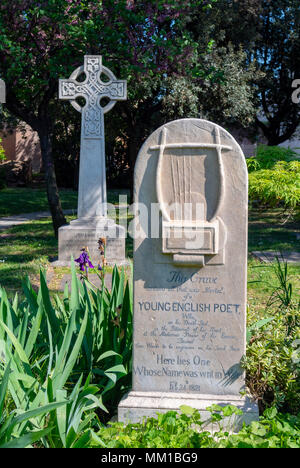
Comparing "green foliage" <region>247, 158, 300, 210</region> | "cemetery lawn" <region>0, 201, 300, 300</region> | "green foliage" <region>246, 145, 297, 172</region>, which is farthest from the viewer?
"green foliage" <region>246, 145, 297, 172</region>

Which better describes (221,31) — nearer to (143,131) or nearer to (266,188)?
(143,131)

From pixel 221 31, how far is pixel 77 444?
15.0m

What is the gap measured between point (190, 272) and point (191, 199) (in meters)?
0.43

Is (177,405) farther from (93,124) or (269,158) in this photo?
(269,158)

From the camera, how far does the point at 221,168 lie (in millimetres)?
3162

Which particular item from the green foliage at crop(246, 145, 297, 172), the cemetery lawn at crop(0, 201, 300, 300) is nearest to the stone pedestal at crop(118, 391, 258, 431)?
the cemetery lawn at crop(0, 201, 300, 300)

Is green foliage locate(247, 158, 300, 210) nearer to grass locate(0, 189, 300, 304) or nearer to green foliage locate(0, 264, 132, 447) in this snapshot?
grass locate(0, 189, 300, 304)

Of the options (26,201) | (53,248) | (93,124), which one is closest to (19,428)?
(93,124)

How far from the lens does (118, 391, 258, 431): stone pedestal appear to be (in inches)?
121

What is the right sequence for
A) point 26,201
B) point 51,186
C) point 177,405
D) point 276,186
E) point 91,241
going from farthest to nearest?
point 26,201
point 51,186
point 91,241
point 276,186
point 177,405

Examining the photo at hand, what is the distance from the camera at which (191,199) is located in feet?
10.6

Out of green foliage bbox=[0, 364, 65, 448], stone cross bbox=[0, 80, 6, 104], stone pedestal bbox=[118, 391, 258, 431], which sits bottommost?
stone pedestal bbox=[118, 391, 258, 431]

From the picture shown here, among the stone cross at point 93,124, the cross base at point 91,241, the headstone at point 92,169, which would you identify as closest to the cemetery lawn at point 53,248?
the cross base at point 91,241
